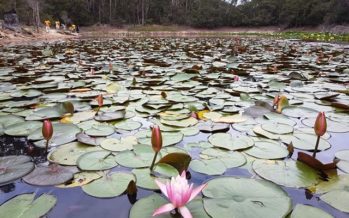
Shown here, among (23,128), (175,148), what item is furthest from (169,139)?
(23,128)

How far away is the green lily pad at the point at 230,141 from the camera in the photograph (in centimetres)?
178

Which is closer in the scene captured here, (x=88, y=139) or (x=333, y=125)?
(x=88, y=139)

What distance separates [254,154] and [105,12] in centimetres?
4455

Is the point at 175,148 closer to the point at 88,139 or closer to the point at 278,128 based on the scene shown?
the point at 88,139

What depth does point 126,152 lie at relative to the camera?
1.69 meters

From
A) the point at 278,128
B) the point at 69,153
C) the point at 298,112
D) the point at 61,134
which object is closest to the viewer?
the point at 69,153

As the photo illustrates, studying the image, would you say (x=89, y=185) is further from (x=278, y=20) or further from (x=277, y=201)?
(x=278, y=20)

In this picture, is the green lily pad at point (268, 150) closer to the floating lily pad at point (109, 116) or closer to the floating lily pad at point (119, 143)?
the floating lily pad at point (119, 143)

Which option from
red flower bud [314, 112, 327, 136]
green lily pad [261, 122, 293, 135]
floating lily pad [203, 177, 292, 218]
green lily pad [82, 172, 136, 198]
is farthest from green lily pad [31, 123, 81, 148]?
red flower bud [314, 112, 327, 136]

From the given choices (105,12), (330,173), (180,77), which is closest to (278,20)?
(105,12)

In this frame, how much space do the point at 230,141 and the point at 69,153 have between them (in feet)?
3.32

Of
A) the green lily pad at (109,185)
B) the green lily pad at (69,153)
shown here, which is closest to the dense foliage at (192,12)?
the green lily pad at (69,153)

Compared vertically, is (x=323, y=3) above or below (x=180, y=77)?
above

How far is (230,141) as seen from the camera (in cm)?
185
